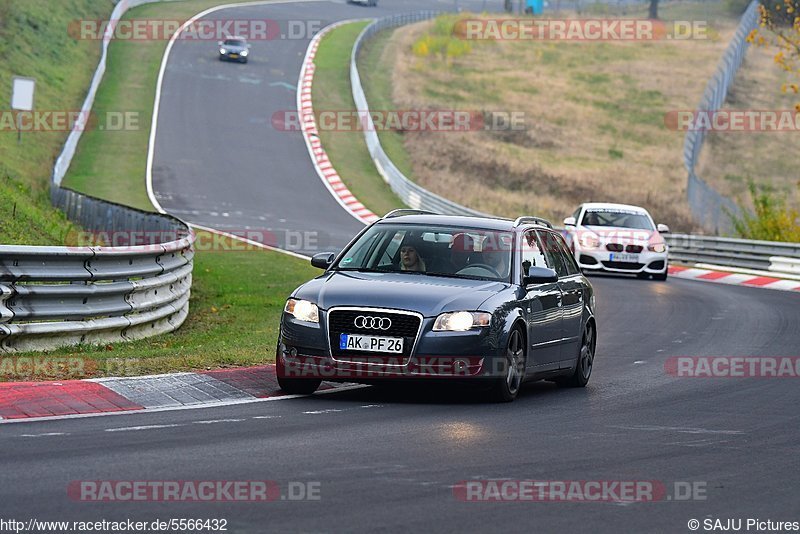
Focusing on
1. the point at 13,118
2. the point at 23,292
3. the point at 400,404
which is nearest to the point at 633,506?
the point at 400,404

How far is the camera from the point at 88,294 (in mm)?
13844

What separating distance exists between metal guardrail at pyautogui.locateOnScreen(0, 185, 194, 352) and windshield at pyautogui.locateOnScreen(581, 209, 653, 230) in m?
14.0

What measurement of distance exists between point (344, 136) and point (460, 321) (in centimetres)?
4561

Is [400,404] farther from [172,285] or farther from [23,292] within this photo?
[172,285]

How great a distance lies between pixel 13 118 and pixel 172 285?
1255 inches
